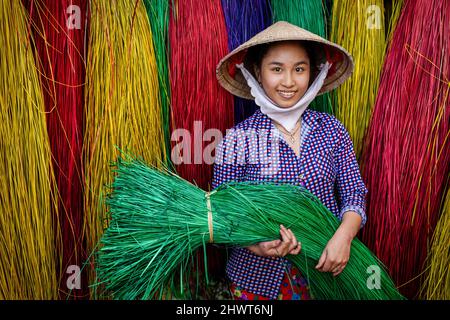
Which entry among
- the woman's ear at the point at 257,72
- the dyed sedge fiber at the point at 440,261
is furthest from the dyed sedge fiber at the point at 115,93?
the dyed sedge fiber at the point at 440,261

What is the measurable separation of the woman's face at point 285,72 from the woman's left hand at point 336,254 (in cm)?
47

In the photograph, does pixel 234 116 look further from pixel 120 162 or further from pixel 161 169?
pixel 120 162

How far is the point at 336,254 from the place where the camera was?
1.44 m

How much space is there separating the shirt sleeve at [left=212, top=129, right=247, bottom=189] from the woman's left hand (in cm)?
38

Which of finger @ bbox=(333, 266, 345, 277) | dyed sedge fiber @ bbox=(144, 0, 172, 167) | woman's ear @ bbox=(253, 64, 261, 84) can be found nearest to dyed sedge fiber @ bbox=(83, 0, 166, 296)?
dyed sedge fiber @ bbox=(144, 0, 172, 167)

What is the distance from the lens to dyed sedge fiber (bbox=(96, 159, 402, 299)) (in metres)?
1.43

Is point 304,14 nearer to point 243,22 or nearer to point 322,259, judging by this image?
point 243,22

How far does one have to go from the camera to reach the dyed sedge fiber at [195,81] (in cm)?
178

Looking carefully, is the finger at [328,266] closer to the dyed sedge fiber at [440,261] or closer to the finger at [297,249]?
the finger at [297,249]

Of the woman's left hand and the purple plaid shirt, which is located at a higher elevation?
the purple plaid shirt

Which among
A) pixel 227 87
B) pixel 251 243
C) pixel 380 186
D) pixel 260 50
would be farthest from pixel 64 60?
pixel 380 186

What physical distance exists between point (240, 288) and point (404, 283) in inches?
25.9

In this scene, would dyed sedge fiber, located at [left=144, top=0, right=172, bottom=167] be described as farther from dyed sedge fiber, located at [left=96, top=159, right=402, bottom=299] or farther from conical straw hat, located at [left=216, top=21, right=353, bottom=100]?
dyed sedge fiber, located at [left=96, top=159, right=402, bottom=299]

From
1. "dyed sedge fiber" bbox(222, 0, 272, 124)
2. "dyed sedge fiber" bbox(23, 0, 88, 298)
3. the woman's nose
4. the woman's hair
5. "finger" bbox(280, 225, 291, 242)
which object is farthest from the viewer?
"dyed sedge fiber" bbox(222, 0, 272, 124)
